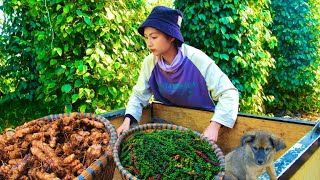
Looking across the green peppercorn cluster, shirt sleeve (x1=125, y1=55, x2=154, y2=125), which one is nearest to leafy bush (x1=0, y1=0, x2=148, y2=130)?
shirt sleeve (x1=125, y1=55, x2=154, y2=125)

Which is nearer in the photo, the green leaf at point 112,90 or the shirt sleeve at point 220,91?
the shirt sleeve at point 220,91

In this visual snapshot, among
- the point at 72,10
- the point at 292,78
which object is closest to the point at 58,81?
the point at 72,10

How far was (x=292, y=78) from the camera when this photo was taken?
662 centimetres

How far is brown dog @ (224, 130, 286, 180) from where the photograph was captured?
184 centimetres

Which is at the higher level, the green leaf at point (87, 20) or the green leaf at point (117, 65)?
the green leaf at point (87, 20)

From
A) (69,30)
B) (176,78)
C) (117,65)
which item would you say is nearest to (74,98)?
(117,65)

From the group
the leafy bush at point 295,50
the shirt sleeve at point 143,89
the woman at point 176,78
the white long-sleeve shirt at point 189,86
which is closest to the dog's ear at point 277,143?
the woman at point 176,78

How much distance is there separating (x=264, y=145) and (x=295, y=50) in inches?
216

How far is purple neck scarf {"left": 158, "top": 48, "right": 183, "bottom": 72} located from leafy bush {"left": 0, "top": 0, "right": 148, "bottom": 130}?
86 centimetres

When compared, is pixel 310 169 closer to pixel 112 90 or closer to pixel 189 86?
pixel 189 86

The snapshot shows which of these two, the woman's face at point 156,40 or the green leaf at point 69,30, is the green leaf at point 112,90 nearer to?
the green leaf at point 69,30

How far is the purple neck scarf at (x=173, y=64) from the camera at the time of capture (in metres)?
2.81

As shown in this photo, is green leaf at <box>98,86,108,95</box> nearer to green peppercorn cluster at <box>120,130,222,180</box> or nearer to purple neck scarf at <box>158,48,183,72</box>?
purple neck scarf at <box>158,48,183,72</box>

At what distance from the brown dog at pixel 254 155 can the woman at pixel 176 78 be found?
0.95 ft
